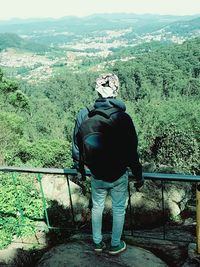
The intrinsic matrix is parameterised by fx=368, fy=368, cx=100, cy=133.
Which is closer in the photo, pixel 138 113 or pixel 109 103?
pixel 109 103

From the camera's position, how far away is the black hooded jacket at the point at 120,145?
316cm

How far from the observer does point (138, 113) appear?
47625mm

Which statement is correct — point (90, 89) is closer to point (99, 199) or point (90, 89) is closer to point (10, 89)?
point (10, 89)

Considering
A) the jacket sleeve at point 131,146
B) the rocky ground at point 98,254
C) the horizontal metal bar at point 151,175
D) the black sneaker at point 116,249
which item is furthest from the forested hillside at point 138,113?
the jacket sleeve at point 131,146

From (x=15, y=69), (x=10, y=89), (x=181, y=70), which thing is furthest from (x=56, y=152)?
(x=15, y=69)

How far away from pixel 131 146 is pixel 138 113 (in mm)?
44761

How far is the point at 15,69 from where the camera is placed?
17925cm

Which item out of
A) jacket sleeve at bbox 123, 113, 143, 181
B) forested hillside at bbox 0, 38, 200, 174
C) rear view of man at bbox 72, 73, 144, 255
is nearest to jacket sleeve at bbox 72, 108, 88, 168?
rear view of man at bbox 72, 73, 144, 255

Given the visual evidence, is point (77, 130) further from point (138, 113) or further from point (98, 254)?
point (138, 113)

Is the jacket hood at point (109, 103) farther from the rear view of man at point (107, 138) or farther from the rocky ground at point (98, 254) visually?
the rocky ground at point (98, 254)

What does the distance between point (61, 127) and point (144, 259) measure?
45.4 meters

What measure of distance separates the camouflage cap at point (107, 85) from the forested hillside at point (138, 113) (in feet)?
23.6

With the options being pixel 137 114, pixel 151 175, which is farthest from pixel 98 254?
pixel 137 114

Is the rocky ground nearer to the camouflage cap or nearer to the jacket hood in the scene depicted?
the jacket hood
